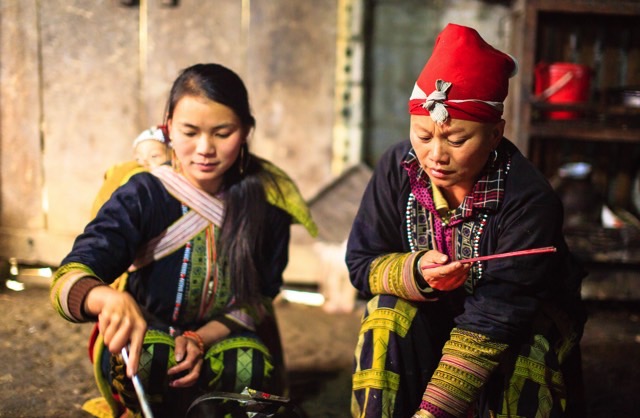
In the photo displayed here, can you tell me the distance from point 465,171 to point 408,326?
543mm

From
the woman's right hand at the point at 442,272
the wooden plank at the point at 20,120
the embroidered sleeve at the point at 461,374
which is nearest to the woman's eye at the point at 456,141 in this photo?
the woman's right hand at the point at 442,272

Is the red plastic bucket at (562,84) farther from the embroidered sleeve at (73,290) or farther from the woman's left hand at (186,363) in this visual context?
the embroidered sleeve at (73,290)

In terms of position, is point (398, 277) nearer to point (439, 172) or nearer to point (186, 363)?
point (439, 172)

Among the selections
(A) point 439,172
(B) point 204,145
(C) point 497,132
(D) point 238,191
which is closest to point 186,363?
(D) point 238,191

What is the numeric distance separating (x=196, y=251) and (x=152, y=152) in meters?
0.63

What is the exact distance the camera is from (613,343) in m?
3.96

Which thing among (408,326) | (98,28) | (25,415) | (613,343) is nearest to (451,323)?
(408,326)

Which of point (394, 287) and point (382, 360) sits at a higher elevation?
point (394, 287)

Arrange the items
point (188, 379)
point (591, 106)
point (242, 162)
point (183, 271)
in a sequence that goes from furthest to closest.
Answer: point (591, 106) → point (242, 162) → point (183, 271) → point (188, 379)

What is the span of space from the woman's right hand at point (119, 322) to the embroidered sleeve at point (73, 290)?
0.06 m

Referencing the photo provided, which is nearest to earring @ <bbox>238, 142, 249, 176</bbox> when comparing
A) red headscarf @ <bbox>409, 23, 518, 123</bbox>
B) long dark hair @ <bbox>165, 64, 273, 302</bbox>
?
long dark hair @ <bbox>165, 64, 273, 302</bbox>

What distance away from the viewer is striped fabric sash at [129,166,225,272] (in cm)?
240

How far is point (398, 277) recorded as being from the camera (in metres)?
2.08

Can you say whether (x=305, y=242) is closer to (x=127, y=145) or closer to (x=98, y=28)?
(x=127, y=145)
